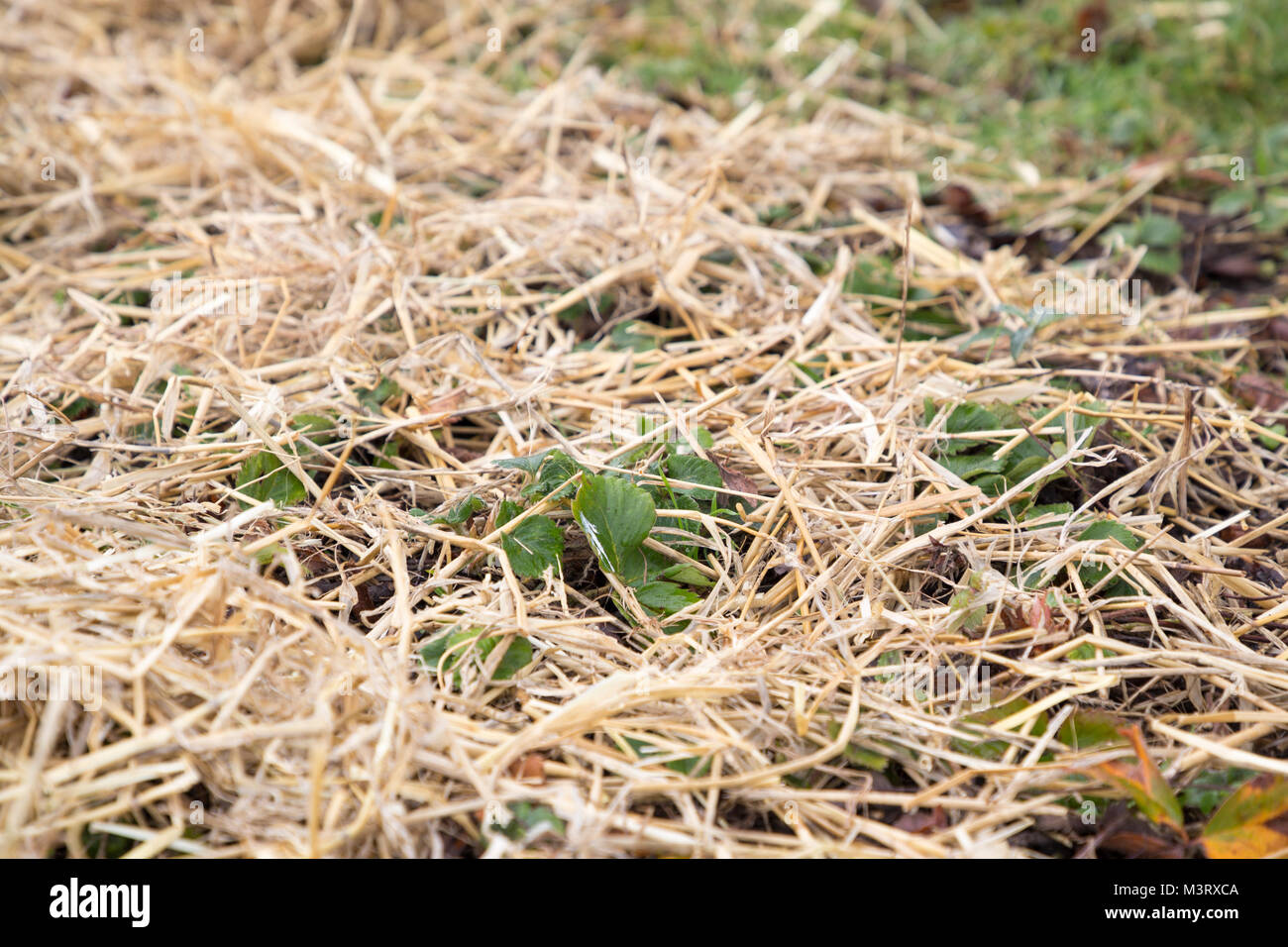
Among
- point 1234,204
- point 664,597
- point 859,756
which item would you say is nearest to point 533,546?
point 664,597

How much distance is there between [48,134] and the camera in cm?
287

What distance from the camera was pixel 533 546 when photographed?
5.37 ft

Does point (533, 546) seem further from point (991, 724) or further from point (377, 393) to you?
point (991, 724)

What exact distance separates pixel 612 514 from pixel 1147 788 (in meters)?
0.85

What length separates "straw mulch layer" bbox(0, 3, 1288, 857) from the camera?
1312 millimetres

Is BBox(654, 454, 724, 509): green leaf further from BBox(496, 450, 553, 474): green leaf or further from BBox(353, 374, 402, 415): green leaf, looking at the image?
BBox(353, 374, 402, 415): green leaf

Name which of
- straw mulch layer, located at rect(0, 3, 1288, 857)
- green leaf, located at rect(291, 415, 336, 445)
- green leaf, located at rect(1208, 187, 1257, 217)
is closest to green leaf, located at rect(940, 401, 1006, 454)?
straw mulch layer, located at rect(0, 3, 1288, 857)

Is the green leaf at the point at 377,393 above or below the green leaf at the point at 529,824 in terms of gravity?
above

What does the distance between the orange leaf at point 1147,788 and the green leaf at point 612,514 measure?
74cm

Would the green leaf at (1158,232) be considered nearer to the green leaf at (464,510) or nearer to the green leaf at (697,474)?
A: the green leaf at (697,474)

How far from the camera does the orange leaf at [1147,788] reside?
1.30 meters

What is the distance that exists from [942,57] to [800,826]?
10.5 ft

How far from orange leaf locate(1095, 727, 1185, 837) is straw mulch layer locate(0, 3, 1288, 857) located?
0.12 ft

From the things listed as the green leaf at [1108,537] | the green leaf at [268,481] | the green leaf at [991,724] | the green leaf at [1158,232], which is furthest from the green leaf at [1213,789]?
the green leaf at [1158,232]
